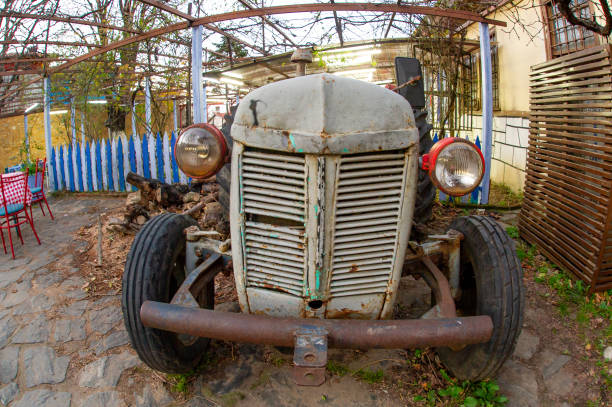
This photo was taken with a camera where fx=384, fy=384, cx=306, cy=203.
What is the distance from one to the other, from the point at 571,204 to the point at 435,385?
7.54 feet

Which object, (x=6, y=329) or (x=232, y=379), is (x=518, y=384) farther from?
(x=6, y=329)

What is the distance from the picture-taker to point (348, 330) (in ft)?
5.60

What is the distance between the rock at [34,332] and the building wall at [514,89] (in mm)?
7208

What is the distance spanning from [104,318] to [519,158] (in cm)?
702

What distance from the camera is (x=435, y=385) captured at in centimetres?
238

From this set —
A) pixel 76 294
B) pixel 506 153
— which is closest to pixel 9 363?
pixel 76 294

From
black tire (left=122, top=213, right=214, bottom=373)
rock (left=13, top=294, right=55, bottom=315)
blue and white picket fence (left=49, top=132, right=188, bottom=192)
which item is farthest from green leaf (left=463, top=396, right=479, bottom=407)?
blue and white picket fence (left=49, top=132, right=188, bottom=192)

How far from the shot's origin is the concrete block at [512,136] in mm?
7113

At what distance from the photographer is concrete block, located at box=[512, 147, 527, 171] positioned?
6.86m

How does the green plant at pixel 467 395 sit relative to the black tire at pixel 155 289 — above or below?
below

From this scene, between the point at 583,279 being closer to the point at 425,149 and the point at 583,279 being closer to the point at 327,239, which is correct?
the point at 425,149

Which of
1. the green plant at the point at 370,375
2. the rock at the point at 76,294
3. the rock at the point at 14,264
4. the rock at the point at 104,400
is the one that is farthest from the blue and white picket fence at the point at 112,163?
the green plant at the point at 370,375

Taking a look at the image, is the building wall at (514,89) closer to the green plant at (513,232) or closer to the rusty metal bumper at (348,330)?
the green plant at (513,232)

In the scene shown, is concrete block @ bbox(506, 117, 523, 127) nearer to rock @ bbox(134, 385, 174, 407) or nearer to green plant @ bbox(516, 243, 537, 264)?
green plant @ bbox(516, 243, 537, 264)
